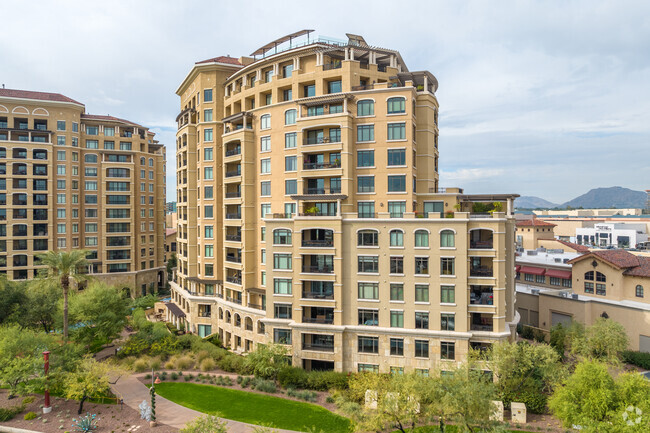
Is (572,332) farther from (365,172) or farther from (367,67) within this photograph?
(367,67)

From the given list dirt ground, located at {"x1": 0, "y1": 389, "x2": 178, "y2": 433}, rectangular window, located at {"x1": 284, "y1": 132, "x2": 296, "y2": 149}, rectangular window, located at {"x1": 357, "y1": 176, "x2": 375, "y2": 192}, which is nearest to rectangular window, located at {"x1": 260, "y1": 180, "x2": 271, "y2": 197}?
rectangular window, located at {"x1": 284, "y1": 132, "x2": 296, "y2": 149}

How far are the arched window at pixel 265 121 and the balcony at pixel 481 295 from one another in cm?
3147

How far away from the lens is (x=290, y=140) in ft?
151

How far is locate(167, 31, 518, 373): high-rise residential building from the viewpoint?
37094 millimetres

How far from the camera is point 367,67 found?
4469cm

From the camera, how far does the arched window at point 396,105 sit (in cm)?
4119

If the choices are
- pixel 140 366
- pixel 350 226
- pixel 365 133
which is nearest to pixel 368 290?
pixel 350 226

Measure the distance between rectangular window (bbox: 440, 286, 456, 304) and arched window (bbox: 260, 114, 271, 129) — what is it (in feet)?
96.0

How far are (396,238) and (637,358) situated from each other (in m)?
31.8

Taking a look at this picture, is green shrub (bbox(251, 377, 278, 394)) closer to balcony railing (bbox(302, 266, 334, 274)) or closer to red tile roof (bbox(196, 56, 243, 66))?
balcony railing (bbox(302, 266, 334, 274))

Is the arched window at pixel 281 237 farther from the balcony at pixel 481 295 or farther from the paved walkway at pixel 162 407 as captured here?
the balcony at pixel 481 295

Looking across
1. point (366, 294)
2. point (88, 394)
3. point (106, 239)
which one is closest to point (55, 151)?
point (106, 239)

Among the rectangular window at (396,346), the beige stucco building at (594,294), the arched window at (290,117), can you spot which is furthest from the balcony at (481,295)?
the arched window at (290,117)

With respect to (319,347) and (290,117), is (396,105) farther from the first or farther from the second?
(319,347)
